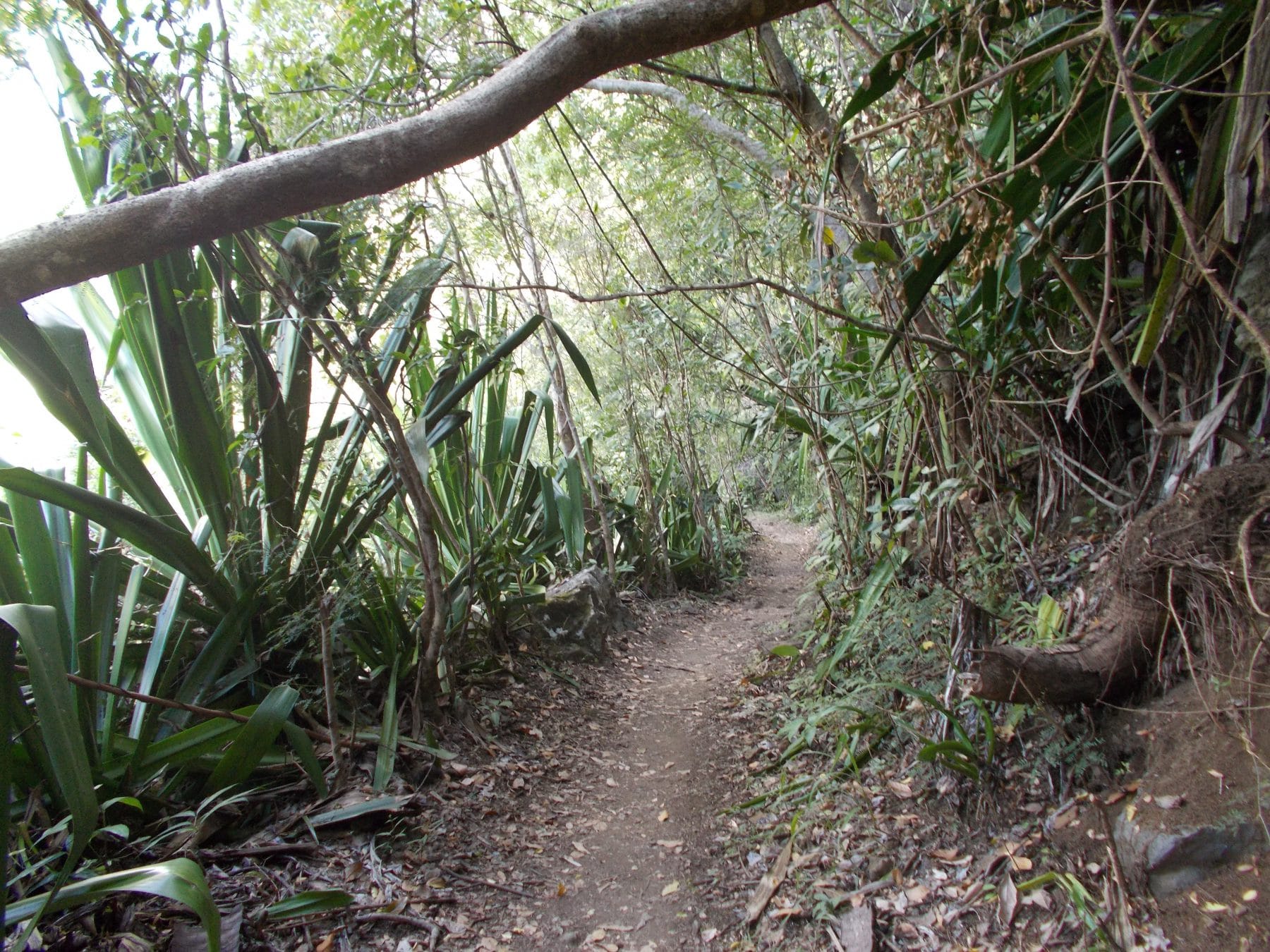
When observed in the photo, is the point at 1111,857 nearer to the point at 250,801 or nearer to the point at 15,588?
the point at 250,801

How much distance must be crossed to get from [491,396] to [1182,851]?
306 cm

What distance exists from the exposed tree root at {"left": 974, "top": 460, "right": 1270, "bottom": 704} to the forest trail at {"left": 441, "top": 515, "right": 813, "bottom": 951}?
1.05 m

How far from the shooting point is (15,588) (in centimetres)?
184

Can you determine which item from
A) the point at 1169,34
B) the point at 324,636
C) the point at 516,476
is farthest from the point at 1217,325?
the point at 516,476

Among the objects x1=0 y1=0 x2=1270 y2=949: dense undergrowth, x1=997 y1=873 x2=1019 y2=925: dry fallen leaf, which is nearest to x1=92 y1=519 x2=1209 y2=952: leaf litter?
x1=997 y1=873 x2=1019 y2=925: dry fallen leaf

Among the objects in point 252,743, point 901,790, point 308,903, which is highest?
point 252,743

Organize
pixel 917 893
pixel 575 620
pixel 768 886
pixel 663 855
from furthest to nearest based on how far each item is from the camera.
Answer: pixel 575 620 < pixel 663 855 < pixel 768 886 < pixel 917 893

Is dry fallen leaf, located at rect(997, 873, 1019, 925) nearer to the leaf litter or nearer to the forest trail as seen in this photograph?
the leaf litter

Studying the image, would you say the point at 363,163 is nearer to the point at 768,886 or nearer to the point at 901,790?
the point at 768,886

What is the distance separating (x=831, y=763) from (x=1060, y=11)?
2.47 m

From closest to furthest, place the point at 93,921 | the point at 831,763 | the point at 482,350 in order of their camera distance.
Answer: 1. the point at 93,921
2. the point at 831,763
3. the point at 482,350

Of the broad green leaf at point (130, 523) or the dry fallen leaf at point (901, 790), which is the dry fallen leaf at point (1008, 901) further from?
the broad green leaf at point (130, 523)

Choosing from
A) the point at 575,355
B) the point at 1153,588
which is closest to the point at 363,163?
the point at 575,355

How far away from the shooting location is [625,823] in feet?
8.65
